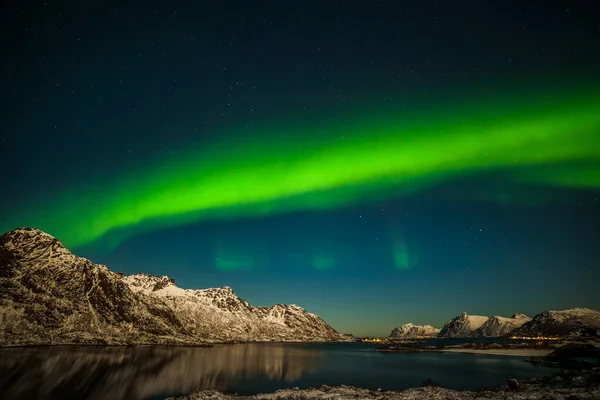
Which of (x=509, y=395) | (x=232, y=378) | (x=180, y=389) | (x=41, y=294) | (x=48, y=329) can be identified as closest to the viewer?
(x=509, y=395)

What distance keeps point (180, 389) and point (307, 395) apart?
21364mm

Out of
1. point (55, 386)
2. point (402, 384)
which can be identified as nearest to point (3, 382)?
point (55, 386)

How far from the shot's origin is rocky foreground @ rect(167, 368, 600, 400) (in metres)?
39.8

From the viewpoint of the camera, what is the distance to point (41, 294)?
614ft

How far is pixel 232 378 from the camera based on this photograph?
67.6 m

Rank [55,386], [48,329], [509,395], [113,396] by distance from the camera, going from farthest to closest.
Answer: [48,329]
[55,386]
[113,396]
[509,395]

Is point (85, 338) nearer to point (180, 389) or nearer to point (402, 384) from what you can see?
point (180, 389)

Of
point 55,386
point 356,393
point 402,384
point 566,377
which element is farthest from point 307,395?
point 566,377

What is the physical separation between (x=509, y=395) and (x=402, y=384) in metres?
23.4

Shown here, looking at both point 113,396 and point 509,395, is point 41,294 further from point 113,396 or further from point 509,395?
point 509,395

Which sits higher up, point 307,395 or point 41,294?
point 41,294

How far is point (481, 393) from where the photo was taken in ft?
150

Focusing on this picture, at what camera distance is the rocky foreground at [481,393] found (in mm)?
39844

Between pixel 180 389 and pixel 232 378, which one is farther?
pixel 232 378
